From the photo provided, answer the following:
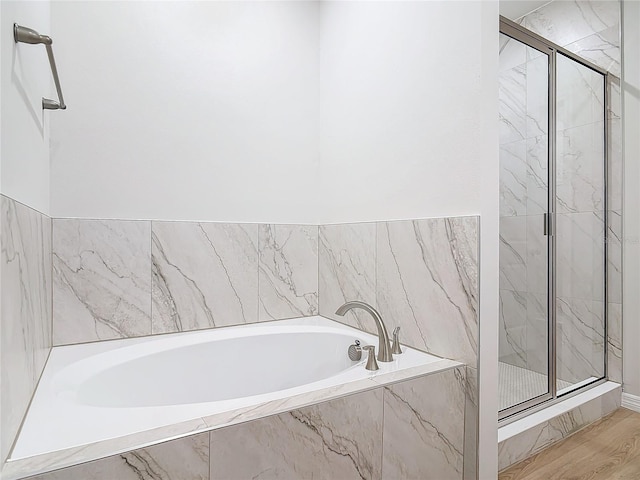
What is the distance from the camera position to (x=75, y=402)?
1.20 metres

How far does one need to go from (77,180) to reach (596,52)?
2939mm

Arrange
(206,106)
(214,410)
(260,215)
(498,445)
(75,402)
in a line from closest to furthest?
(214,410) → (75,402) → (498,445) → (206,106) → (260,215)

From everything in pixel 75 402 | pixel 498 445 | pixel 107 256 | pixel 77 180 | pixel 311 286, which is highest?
pixel 77 180

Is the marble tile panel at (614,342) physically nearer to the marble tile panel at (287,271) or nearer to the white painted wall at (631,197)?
the white painted wall at (631,197)

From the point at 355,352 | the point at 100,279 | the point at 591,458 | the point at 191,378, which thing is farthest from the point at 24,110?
the point at 591,458

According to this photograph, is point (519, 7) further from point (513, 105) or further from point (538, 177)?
point (538, 177)

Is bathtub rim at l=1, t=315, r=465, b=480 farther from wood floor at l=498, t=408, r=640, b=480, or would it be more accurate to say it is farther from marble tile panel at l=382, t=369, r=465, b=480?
wood floor at l=498, t=408, r=640, b=480

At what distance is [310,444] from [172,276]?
115 centimetres

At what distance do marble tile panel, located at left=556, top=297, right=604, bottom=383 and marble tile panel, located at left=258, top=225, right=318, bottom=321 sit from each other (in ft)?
4.68

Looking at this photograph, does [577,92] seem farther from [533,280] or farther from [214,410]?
[214,410]

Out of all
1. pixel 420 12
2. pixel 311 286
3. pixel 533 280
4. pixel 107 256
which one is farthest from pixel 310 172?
pixel 533 280

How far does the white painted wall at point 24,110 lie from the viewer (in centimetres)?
92

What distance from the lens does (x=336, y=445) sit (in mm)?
1142

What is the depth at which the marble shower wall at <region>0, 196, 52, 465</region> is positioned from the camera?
0.85m
